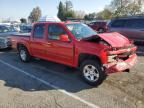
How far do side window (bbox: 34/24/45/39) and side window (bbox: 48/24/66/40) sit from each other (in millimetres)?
464

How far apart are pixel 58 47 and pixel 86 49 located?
1.27 m

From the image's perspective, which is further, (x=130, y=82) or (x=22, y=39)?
(x=22, y=39)

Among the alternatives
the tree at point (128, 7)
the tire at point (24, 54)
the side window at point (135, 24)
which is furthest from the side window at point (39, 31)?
the tree at point (128, 7)

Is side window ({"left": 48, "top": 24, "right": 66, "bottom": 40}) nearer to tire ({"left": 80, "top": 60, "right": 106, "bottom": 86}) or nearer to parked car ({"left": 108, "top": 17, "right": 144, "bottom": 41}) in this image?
tire ({"left": 80, "top": 60, "right": 106, "bottom": 86})

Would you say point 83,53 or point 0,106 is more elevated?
point 83,53

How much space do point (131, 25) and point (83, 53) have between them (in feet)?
24.3

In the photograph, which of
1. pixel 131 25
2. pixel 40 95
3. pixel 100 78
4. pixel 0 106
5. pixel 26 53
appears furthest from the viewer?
pixel 131 25

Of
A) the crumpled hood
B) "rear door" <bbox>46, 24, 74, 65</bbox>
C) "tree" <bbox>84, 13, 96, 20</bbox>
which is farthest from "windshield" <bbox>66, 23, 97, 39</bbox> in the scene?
"tree" <bbox>84, 13, 96, 20</bbox>

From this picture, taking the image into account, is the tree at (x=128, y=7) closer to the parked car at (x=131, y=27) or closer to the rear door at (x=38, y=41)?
the parked car at (x=131, y=27)

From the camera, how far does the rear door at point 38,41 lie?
8.27m

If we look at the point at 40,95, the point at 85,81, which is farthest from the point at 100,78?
the point at 40,95

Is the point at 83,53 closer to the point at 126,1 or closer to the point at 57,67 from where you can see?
the point at 57,67

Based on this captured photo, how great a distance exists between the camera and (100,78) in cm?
625

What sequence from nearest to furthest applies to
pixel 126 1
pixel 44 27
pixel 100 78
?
pixel 100 78 → pixel 44 27 → pixel 126 1
